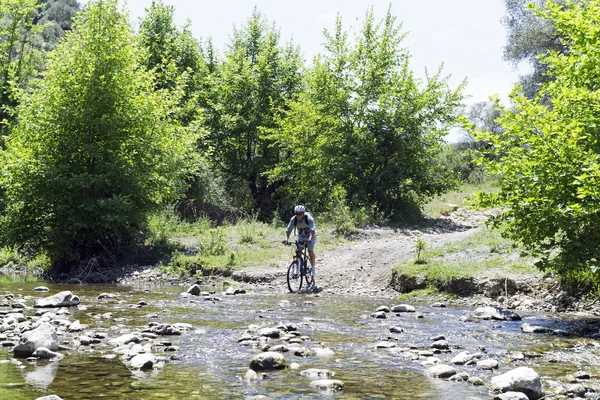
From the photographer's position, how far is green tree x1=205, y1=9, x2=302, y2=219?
38.7 metres

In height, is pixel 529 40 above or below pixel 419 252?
above

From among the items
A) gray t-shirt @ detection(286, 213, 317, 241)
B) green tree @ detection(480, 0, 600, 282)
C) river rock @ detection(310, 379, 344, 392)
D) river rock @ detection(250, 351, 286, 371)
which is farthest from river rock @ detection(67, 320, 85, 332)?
gray t-shirt @ detection(286, 213, 317, 241)

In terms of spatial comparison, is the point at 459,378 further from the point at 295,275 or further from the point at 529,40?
the point at 529,40

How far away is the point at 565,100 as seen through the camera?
12.1 meters

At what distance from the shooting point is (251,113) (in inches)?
1532

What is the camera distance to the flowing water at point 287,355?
23.2 ft

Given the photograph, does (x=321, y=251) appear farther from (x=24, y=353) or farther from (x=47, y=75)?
(x=24, y=353)

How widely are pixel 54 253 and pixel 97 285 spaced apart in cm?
398

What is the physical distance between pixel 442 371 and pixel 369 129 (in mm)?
27087

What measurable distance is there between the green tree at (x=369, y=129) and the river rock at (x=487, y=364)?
24.9m

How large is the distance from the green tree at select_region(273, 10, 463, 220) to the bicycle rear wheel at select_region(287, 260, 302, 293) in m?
14.5

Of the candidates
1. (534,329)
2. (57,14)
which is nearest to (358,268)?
(534,329)

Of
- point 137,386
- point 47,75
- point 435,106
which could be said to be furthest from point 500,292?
point 435,106

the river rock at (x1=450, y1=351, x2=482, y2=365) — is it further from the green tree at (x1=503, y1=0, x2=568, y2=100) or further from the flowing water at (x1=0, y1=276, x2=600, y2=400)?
the green tree at (x1=503, y1=0, x2=568, y2=100)
